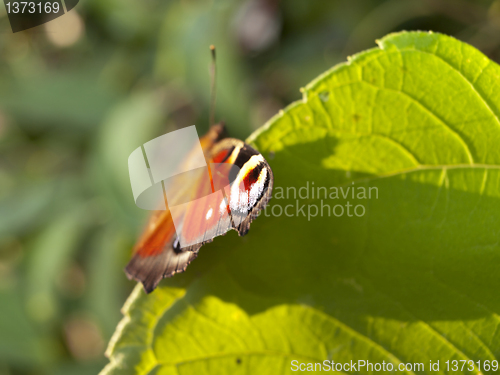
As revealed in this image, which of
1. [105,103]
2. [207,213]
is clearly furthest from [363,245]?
[105,103]

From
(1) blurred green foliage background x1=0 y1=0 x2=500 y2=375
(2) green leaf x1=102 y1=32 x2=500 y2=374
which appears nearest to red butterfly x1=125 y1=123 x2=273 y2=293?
(2) green leaf x1=102 y1=32 x2=500 y2=374

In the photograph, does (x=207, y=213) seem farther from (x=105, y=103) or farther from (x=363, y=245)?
(x=105, y=103)

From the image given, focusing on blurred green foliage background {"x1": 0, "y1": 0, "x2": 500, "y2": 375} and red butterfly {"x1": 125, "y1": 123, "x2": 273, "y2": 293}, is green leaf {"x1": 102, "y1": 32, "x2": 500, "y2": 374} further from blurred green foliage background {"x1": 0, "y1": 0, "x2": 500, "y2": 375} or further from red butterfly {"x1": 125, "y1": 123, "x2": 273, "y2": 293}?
blurred green foliage background {"x1": 0, "y1": 0, "x2": 500, "y2": 375}

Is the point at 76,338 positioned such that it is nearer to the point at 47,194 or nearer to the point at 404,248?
the point at 47,194

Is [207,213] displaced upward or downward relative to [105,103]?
downward

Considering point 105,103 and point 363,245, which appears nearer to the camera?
point 363,245

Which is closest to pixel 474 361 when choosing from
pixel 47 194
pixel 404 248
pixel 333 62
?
pixel 404 248
